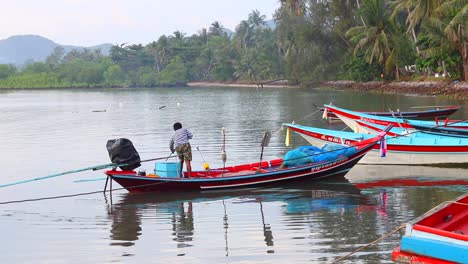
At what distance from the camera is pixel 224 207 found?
50.2 ft

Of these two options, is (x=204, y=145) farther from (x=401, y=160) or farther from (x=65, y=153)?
(x=401, y=160)

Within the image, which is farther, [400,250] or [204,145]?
[204,145]

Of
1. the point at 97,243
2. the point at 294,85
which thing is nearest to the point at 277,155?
the point at 97,243

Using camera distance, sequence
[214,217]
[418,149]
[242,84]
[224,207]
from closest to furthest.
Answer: [214,217] → [224,207] → [418,149] → [242,84]

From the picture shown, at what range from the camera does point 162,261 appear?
37.2 feet

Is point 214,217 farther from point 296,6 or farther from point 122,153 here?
point 296,6

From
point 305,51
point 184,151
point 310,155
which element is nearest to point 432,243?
point 310,155

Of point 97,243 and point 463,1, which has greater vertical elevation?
point 463,1

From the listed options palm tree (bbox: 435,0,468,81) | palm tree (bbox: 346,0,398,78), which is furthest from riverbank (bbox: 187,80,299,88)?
palm tree (bbox: 435,0,468,81)

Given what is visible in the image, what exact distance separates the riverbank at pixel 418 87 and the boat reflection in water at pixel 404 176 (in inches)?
1169

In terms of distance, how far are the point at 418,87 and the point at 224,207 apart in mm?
45256

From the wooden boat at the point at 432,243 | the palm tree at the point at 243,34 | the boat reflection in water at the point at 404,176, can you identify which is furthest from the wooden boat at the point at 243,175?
the palm tree at the point at 243,34

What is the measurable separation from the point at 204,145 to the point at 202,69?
353 feet

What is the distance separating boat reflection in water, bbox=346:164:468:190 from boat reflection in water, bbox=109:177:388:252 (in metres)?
0.68
